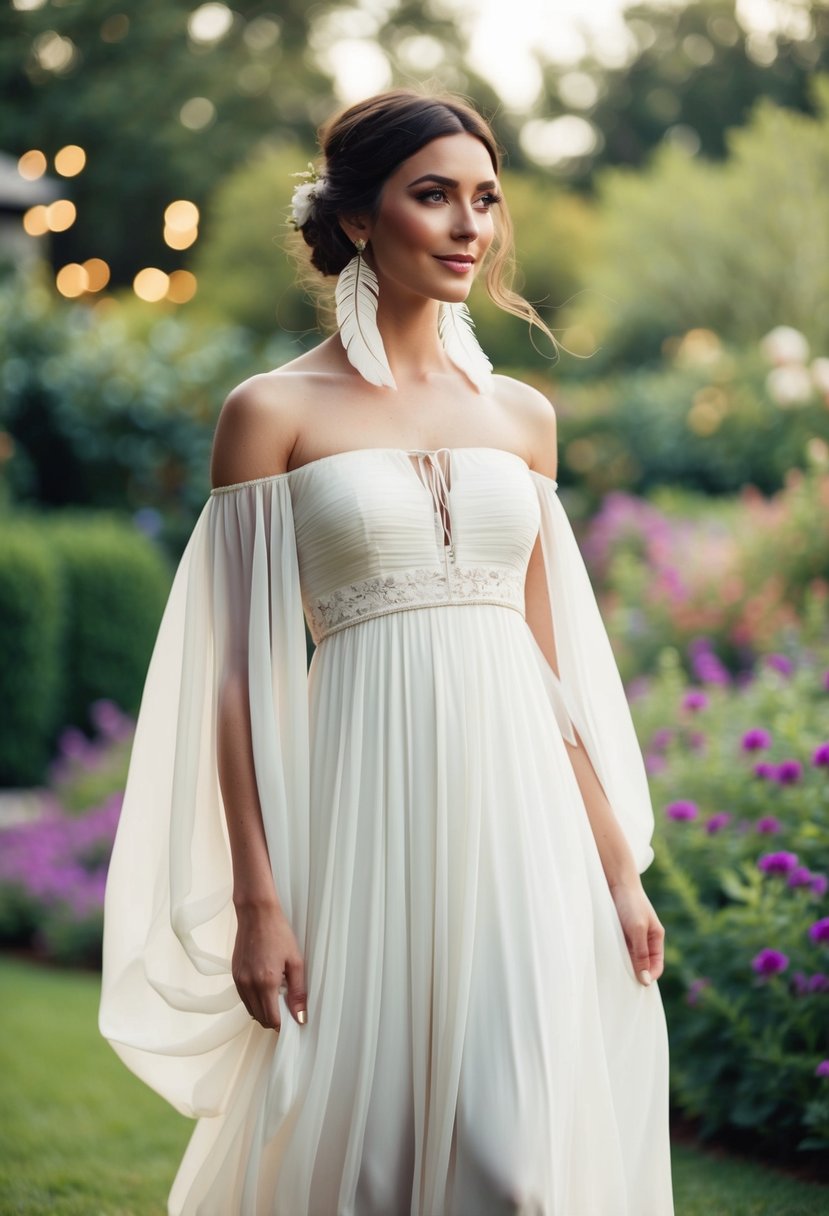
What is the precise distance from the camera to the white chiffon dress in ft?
6.98

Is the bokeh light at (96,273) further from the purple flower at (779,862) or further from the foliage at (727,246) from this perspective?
the purple flower at (779,862)

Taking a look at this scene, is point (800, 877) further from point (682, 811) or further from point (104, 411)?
point (104, 411)

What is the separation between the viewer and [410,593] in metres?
2.33

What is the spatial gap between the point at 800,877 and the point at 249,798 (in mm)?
1875

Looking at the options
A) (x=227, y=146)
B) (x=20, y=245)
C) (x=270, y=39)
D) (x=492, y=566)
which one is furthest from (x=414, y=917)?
(x=270, y=39)

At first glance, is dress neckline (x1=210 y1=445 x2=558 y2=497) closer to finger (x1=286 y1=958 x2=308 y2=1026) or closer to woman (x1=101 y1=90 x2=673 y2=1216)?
woman (x1=101 y1=90 x2=673 y2=1216)

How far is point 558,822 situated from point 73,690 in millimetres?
7925

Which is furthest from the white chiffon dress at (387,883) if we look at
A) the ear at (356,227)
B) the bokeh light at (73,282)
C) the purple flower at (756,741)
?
the bokeh light at (73,282)

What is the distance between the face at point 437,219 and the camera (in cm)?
237

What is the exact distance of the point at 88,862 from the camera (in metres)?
7.47

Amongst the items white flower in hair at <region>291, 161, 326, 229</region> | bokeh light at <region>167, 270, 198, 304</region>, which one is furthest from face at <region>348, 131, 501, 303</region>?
bokeh light at <region>167, 270, 198, 304</region>

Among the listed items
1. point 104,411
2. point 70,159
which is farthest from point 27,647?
point 70,159

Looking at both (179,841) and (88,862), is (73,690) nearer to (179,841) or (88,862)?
(88,862)

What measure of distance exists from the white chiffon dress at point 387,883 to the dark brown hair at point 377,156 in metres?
0.47
